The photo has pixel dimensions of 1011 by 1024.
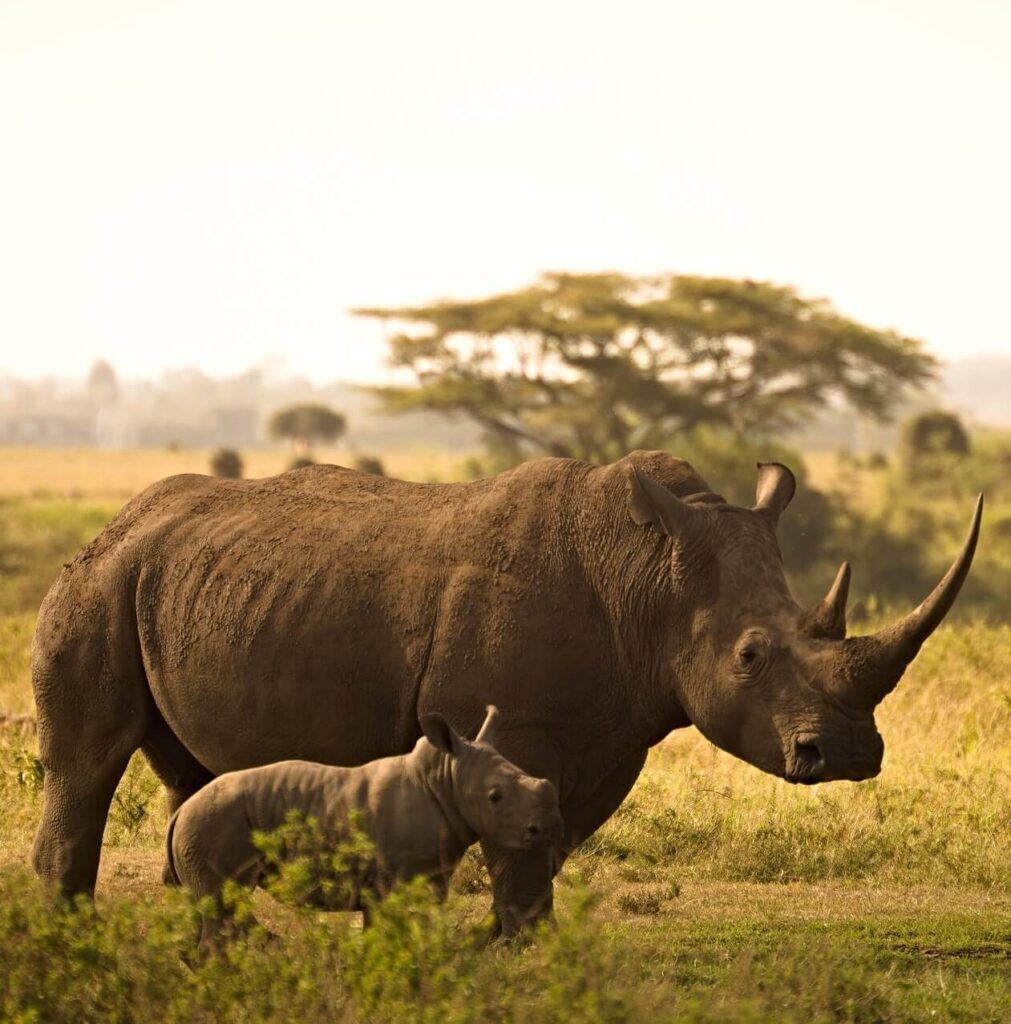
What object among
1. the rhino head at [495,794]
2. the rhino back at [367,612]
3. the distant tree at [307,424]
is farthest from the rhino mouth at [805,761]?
the distant tree at [307,424]

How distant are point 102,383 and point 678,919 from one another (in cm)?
18248

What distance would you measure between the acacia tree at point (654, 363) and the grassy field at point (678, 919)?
825 inches

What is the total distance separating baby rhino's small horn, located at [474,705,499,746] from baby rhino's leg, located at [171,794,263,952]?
77cm

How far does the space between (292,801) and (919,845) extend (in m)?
4.50

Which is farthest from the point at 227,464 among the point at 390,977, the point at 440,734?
the point at 390,977

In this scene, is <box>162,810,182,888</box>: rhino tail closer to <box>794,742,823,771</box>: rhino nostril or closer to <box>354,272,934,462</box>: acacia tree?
<box>794,742,823,771</box>: rhino nostril

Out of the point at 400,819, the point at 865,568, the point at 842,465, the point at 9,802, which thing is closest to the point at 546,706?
the point at 400,819

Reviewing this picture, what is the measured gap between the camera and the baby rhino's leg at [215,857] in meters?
6.21

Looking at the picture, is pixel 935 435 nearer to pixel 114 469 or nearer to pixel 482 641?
pixel 114 469

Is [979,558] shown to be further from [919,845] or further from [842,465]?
[919,845]

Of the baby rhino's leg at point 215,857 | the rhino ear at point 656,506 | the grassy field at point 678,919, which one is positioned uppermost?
the rhino ear at point 656,506

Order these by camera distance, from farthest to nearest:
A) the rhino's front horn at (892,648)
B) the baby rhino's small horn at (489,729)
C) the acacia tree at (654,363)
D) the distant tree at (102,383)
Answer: the distant tree at (102,383) < the acacia tree at (654,363) < the rhino's front horn at (892,648) < the baby rhino's small horn at (489,729)

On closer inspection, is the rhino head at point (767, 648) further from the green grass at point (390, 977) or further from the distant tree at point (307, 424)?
the distant tree at point (307, 424)

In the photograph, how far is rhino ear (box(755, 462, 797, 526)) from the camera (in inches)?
284
